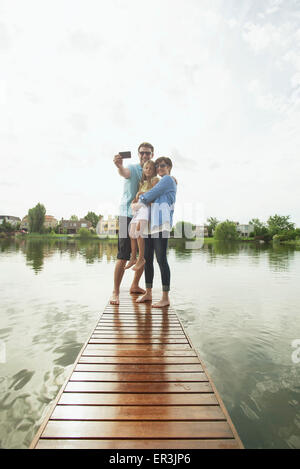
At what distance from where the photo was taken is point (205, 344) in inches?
171

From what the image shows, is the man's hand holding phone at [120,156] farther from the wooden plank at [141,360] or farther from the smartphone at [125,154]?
the wooden plank at [141,360]

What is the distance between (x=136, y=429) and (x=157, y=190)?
2.90 meters

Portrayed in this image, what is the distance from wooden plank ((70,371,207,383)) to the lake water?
72 centimetres

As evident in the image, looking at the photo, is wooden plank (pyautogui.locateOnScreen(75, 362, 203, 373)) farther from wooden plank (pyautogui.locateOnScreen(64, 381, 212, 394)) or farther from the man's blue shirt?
the man's blue shirt

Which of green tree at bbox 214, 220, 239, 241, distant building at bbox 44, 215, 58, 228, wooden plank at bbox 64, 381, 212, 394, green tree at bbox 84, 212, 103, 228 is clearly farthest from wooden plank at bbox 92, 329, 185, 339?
distant building at bbox 44, 215, 58, 228

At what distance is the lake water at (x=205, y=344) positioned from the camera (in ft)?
8.11

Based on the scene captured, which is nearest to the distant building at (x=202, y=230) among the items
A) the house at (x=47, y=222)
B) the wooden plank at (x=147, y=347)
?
the house at (x=47, y=222)

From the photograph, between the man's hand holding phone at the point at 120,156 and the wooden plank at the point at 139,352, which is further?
the man's hand holding phone at the point at 120,156

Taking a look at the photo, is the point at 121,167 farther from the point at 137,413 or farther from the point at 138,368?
the point at 137,413

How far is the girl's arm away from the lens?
376 cm

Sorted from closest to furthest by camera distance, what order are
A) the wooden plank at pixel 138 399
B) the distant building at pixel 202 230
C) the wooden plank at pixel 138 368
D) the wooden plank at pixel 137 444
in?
the wooden plank at pixel 137 444 → the wooden plank at pixel 138 399 → the wooden plank at pixel 138 368 → the distant building at pixel 202 230

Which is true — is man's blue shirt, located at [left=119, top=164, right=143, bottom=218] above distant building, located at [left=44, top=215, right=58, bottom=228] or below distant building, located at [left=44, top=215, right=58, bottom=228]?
below

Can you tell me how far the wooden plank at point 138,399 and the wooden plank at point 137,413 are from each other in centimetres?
4

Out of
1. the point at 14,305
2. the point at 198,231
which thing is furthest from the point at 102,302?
the point at 198,231
